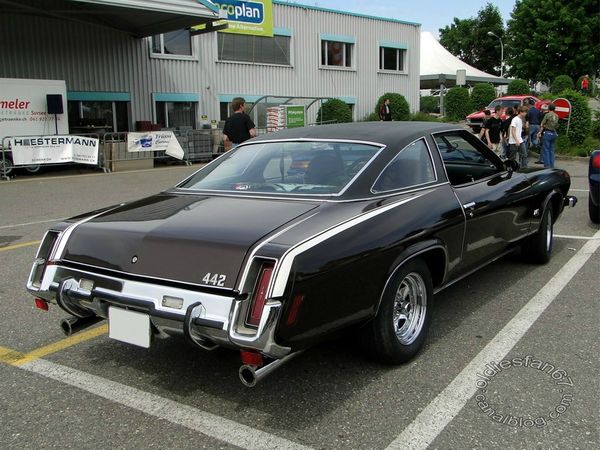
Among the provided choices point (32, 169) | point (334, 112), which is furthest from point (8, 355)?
point (334, 112)

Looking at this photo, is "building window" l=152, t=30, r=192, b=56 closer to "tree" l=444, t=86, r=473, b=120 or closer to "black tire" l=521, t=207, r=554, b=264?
"tree" l=444, t=86, r=473, b=120

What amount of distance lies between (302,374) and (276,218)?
986mm

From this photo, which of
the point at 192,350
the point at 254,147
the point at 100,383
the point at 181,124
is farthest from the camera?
the point at 181,124

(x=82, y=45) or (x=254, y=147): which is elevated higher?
(x=82, y=45)

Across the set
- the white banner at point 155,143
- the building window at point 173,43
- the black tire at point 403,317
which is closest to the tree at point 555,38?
the building window at point 173,43

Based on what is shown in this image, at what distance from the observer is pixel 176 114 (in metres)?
21.8

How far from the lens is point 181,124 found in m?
22.0

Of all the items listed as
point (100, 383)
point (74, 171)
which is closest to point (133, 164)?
point (74, 171)

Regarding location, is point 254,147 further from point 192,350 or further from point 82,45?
point 82,45

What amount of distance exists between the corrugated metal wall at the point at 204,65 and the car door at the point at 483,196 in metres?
16.9


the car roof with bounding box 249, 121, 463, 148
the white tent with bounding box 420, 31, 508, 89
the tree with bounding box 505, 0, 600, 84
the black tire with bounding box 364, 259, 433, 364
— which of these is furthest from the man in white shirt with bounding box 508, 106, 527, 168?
the tree with bounding box 505, 0, 600, 84

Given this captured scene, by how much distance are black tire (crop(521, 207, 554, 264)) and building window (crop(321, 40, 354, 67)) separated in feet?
72.1

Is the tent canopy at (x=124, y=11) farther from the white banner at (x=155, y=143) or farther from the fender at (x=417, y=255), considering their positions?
the fender at (x=417, y=255)

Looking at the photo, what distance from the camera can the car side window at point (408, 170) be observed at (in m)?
3.70
